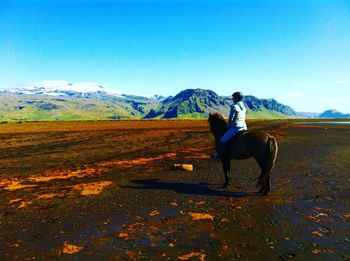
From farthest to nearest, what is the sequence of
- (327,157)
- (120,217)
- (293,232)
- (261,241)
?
(327,157) → (120,217) → (293,232) → (261,241)

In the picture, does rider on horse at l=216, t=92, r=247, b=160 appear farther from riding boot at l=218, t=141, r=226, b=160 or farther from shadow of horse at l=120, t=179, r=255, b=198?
shadow of horse at l=120, t=179, r=255, b=198

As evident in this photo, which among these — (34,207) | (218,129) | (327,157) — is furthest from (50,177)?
(327,157)

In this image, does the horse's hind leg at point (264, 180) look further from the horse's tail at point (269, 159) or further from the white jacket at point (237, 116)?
the white jacket at point (237, 116)

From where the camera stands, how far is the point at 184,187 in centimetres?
1342

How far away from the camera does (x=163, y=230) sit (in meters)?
8.43

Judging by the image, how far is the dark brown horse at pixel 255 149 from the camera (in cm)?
1171

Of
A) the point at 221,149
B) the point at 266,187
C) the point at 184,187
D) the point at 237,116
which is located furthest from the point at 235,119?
the point at 184,187

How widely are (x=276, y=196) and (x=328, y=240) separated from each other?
4.06 metres

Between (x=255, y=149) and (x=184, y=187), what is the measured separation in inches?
145

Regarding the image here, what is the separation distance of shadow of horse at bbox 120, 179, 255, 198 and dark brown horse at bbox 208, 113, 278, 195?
0.96 m

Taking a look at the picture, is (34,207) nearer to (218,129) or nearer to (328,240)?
(218,129)

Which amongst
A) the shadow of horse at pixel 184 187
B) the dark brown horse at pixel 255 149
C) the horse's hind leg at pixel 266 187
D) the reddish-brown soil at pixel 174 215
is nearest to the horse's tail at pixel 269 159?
the dark brown horse at pixel 255 149

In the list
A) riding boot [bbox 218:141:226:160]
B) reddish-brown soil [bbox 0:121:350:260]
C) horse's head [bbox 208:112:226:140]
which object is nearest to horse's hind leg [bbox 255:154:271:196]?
reddish-brown soil [bbox 0:121:350:260]

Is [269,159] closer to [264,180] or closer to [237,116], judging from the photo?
[264,180]
